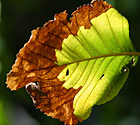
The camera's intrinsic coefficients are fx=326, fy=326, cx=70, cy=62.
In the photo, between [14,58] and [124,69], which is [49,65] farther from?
[14,58]

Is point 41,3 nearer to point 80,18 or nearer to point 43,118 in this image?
point 43,118

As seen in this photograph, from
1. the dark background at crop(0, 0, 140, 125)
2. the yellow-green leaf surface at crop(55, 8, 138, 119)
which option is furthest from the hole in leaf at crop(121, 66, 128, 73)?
the dark background at crop(0, 0, 140, 125)

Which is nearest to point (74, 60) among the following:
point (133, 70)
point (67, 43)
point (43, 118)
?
point (67, 43)

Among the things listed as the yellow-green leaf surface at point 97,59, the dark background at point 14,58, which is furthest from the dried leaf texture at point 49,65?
the dark background at point 14,58

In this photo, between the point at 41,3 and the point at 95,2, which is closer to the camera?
the point at 95,2

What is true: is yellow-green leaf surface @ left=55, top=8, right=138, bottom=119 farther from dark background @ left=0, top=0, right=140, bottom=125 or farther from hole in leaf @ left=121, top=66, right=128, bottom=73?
dark background @ left=0, top=0, right=140, bottom=125

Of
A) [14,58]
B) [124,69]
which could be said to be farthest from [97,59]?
[14,58]
